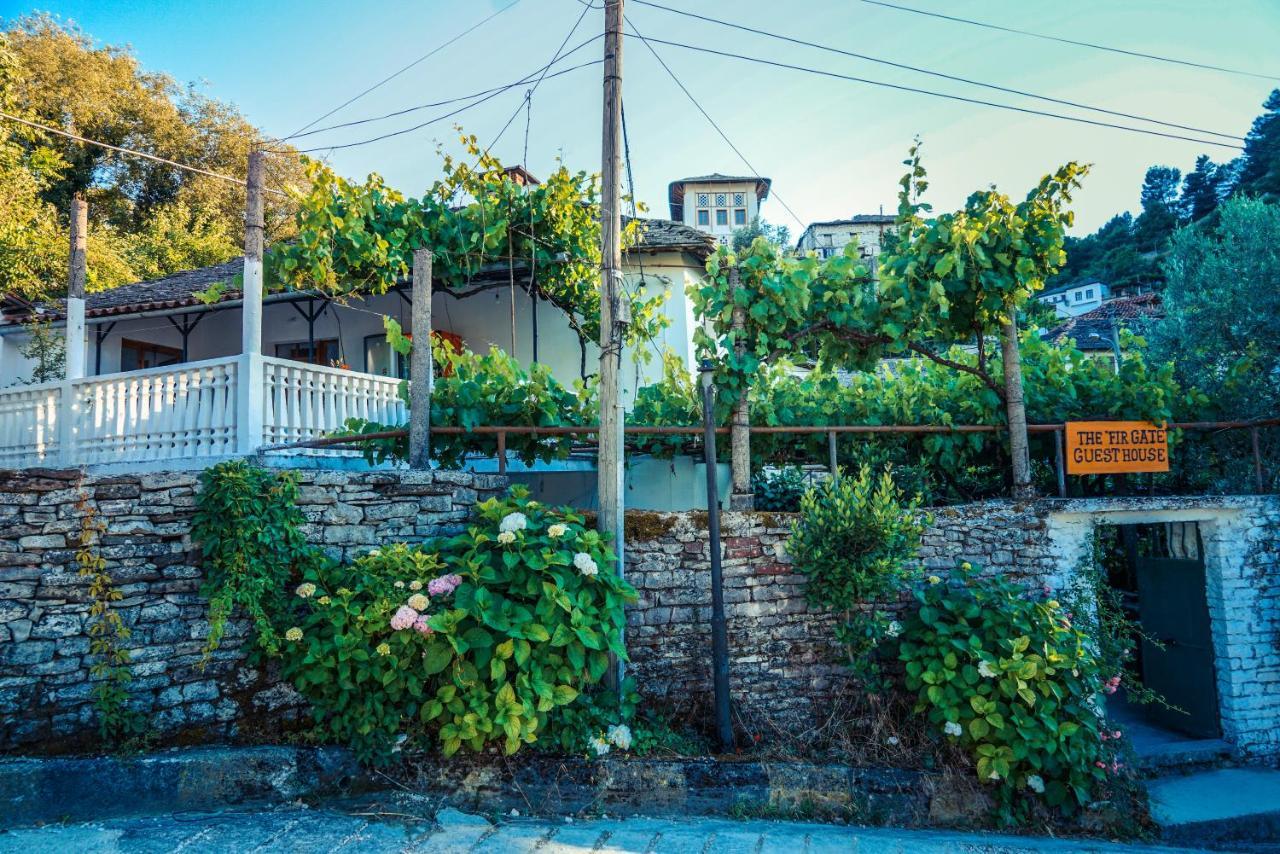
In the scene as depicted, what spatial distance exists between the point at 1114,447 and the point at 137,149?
2591 cm

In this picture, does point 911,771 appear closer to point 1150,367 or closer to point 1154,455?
point 1154,455

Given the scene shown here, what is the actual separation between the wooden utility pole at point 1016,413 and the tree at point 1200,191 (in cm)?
4270

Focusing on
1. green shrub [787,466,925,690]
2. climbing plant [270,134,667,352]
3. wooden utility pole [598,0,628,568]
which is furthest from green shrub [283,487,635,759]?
climbing plant [270,134,667,352]

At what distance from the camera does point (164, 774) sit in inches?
172

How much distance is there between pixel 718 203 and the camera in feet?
159

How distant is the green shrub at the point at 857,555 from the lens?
19.2 feet

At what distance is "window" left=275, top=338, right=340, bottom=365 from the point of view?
42.1ft

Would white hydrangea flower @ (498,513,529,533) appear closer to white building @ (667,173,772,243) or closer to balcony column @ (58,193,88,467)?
balcony column @ (58,193,88,467)

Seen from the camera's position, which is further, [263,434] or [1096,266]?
[1096,266]

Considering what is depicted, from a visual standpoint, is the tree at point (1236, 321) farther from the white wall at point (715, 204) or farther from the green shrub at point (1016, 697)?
the white wall at point (715, 204)

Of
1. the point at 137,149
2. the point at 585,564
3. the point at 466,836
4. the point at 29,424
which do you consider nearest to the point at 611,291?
the point at 585,564

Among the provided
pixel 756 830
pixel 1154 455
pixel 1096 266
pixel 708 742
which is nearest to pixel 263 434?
pixel 708 742

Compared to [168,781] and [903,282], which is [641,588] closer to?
[168,781]

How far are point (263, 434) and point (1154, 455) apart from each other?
850 centimetres
